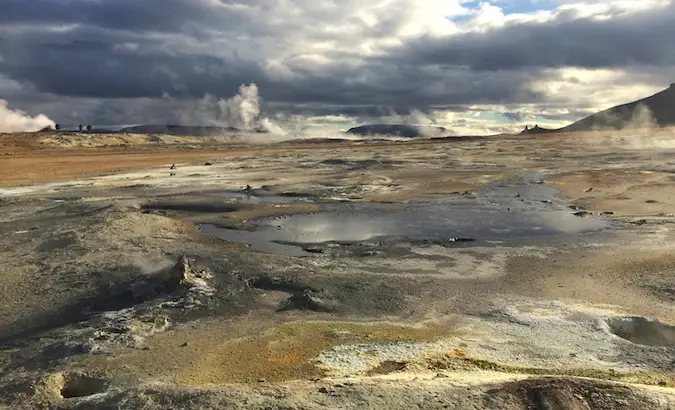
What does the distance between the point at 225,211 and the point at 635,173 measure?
17.8 m

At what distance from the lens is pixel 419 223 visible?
556 inches

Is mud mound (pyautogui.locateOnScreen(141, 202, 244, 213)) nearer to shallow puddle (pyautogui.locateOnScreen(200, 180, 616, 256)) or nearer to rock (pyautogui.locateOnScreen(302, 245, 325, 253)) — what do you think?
shallow puddle (pyautogui.locateOnScreen(200, 180, 616, 256))

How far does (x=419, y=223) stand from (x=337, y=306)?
6.73 meters

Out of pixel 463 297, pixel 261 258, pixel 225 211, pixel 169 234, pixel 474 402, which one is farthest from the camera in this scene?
pixel 225 211

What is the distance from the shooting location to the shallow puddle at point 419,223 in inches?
488

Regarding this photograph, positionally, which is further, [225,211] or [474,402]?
[225,211]

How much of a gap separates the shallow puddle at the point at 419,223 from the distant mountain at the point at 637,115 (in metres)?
103

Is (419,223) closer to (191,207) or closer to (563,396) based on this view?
(191,207)

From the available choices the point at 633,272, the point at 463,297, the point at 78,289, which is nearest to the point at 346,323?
the point at 463,297

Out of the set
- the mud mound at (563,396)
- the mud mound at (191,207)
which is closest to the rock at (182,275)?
the mud mound at (563,396)

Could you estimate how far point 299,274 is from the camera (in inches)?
360

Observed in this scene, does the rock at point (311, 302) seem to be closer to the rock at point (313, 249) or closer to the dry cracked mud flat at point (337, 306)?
the dry cracked mud flat at point (337, 306)

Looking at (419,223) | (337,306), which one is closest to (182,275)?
(337,306)

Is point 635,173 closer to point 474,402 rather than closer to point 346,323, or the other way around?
point 346,323
